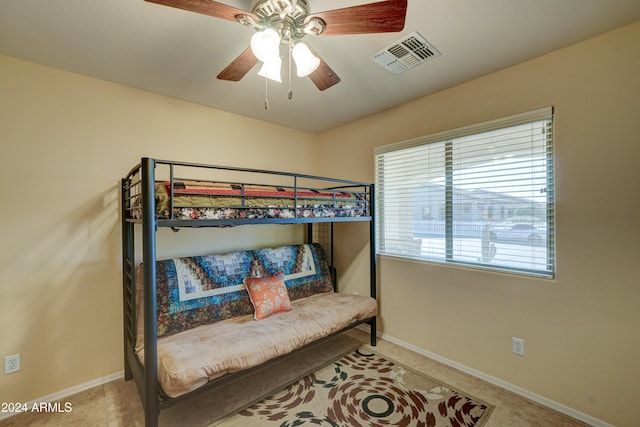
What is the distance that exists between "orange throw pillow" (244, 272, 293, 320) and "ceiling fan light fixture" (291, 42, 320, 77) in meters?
1.77

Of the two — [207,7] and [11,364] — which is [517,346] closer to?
[207,7]

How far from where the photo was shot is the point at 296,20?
126 cm

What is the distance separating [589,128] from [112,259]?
358 centimetres

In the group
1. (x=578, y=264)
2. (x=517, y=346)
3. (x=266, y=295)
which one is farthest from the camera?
(x=266, y=295)

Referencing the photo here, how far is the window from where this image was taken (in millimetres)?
1912

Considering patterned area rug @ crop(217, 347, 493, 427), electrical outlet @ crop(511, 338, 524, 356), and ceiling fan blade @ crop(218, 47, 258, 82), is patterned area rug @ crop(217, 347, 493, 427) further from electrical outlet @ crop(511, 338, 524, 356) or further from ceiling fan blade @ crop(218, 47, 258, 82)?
ceiling fan blade @ crop(218, 47, 258, 82)

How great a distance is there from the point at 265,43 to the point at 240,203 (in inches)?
38.2

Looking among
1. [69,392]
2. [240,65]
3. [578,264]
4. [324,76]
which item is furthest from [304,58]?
[69,392]

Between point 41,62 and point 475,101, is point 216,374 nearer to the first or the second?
point 41,62

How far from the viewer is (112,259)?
7.20 feet

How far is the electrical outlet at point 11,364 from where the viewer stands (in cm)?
181

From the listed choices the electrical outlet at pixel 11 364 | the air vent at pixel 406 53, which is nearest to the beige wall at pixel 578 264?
the air vent at pixel 406 53

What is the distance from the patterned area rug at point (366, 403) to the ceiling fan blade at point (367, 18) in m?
2.23

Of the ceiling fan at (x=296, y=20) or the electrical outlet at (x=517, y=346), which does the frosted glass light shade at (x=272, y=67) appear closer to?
the ceiling fan at (x=296, y=20)
